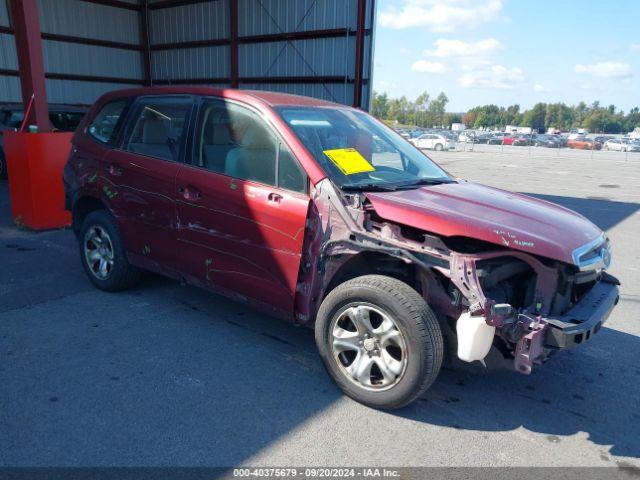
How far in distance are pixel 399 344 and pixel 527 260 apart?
0.86m

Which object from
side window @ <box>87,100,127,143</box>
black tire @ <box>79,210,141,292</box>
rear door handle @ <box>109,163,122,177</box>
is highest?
side window @ <box>87,100,127,143</box>

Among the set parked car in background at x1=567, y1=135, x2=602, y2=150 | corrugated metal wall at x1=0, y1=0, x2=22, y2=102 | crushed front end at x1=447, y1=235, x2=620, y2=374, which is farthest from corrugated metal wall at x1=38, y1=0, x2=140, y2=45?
parked car in background at x1=567, y1=135, x2=602, y2=150

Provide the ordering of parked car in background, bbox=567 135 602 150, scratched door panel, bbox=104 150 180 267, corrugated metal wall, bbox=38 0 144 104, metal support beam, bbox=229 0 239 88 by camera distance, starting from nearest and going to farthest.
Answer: scratched door panel, bbox=104 150 180 267 → metal support beam, bbox=229 0 239 88 → corrugated metal wall, bbox=38 0 144 104 → parked car in background, bbox=567 135 602 150

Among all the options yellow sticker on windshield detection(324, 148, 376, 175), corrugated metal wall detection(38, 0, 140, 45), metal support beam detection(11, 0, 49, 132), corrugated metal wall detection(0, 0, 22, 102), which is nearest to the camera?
yellow sticker on windshield detection(324, 148, 376, 175)

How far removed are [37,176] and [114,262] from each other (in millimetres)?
3364

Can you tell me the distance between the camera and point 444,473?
104 inches

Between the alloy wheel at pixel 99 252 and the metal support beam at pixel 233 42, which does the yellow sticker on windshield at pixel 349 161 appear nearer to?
the alloy wheel at pixel 99 252

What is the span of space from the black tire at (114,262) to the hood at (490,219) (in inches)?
100

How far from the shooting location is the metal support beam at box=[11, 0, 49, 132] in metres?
7.16

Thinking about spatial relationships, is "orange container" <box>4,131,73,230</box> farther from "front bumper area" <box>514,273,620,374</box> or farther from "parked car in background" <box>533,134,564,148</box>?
"parked car in background" <box>533,134,564,148</box>

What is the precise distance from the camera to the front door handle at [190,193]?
392cm

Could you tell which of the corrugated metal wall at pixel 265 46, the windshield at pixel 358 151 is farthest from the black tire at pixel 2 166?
the windshield at pixel 358 151

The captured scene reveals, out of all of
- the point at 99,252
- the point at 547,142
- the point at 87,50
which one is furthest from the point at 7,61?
the point at 547,142

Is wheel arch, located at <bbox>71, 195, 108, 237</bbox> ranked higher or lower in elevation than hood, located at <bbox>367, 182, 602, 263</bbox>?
lower
